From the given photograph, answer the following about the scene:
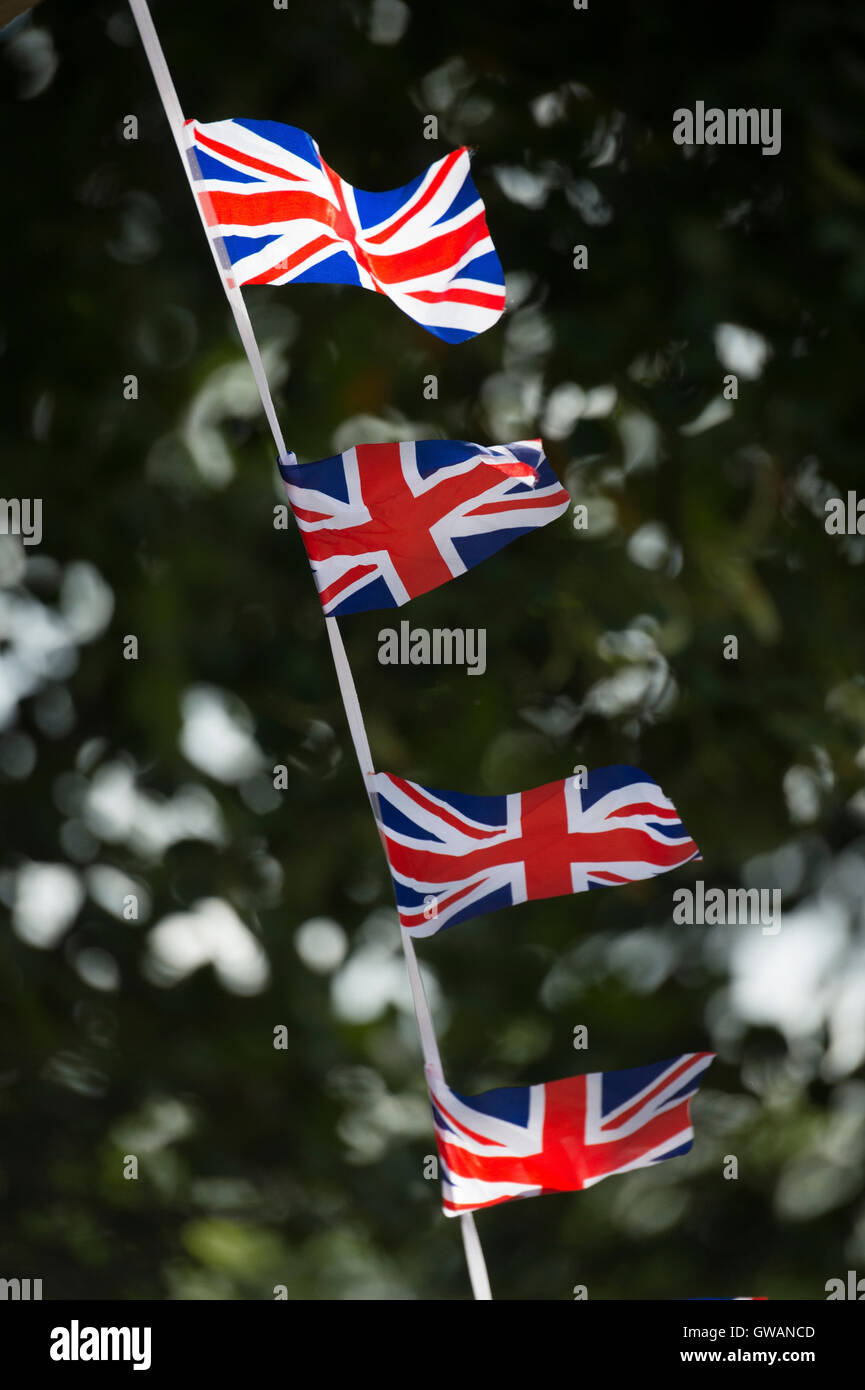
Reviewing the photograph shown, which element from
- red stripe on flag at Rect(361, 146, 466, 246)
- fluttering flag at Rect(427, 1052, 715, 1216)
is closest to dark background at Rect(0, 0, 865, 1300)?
→ red stripe on flag at Rect(361, 146, 466, 246)

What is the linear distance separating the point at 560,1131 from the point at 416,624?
1347mm

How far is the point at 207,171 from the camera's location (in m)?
1.67

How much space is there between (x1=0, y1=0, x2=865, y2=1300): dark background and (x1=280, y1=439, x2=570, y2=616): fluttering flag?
980mm

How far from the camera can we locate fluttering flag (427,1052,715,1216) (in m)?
1.60

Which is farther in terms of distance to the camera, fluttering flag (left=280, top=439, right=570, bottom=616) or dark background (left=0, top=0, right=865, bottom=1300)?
dark background (left=0, top=0, right=865, bottom=1300)

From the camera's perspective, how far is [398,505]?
1663 millimetres

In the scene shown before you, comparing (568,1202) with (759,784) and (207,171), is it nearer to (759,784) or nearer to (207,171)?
(759,784)

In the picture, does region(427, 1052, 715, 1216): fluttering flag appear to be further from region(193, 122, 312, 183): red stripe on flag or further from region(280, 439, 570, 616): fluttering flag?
region(193, 122, 312, 183): red stripe on flag

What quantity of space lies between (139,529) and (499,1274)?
2046 mm

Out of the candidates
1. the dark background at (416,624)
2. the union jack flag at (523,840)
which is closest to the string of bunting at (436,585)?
the union jack flag at (523,840)

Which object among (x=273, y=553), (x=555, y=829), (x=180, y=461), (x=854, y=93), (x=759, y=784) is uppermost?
(x=854, y=93)

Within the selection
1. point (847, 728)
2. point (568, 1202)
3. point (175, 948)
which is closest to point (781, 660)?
point (847, 728)

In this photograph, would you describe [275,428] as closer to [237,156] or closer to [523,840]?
[237,156]

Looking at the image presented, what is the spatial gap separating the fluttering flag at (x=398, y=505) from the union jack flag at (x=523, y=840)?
33 centimetres
